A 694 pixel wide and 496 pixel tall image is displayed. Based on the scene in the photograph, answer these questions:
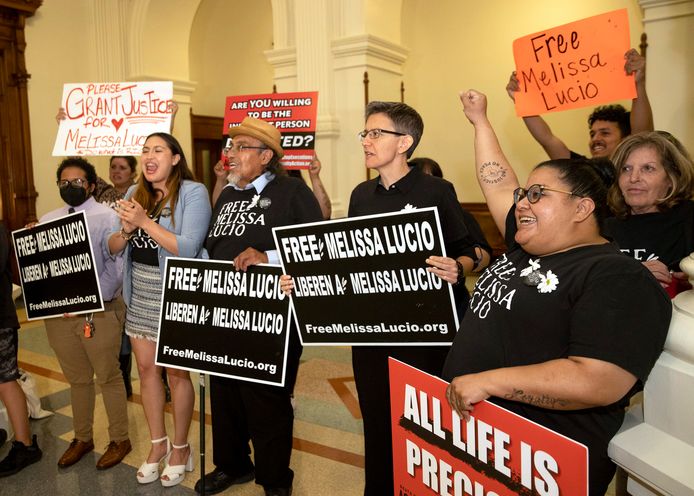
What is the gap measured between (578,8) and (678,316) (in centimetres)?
704

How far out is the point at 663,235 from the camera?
2062 millimetres

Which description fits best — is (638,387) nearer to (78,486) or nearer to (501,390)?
(501,390)

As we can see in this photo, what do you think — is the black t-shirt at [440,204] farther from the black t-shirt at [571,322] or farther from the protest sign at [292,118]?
the protest sign at [292,118]

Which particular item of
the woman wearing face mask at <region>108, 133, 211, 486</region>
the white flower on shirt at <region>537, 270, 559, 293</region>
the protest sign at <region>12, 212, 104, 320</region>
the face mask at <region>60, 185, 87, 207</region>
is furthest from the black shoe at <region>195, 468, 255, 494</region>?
the white flower on shirt at <region>537, 270, 559, 293</region>

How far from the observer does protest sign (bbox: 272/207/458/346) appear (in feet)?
6.21

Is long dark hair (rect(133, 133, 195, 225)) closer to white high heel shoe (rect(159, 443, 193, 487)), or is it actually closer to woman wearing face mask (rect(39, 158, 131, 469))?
woman wearing face mask (rect(39, 158, 131, 469))

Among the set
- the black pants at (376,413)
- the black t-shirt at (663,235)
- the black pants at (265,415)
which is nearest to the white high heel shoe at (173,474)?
the black pants at (265,415)

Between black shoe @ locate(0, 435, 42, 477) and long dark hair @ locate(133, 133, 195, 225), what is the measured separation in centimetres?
151

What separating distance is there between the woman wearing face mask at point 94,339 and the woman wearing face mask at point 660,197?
2387mm

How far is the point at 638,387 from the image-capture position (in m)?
1.30

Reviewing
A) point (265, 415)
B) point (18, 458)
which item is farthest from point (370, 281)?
point (18, 458)

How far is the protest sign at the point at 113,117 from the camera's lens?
12.1 feet

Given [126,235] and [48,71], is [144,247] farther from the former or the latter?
[48,71]

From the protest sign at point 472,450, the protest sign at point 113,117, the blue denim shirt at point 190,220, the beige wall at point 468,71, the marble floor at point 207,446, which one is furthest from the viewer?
the beige wall at point 468,71
